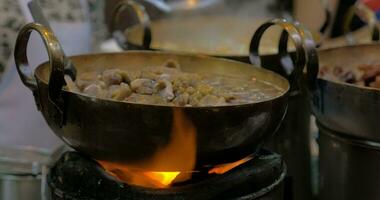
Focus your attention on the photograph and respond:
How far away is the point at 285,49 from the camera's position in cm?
175

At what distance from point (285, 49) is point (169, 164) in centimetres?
67

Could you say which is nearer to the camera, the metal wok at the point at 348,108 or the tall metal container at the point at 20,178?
the metal wok at the point at 348,108

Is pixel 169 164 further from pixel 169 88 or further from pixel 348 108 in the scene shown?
pixel 348 108

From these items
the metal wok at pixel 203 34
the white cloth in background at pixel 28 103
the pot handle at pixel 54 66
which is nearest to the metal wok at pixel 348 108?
the metal wok at pixel 203 34

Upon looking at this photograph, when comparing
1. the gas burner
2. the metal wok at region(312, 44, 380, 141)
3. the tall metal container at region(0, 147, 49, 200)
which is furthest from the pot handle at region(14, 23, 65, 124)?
the metal wok at region(312, 44, 380, 141)

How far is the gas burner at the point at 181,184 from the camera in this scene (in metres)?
1.27

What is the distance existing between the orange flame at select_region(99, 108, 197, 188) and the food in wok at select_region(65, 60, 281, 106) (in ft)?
0.33

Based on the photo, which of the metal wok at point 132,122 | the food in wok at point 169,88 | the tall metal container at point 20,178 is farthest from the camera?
the tall metal container at point 20,178

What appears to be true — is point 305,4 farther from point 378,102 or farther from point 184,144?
point 184,144

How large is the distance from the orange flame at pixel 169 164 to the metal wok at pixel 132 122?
0.01 metres

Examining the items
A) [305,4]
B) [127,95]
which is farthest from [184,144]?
[305,4]

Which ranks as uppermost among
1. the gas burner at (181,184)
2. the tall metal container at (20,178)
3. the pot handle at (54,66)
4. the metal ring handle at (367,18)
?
the pot handle at (54,66)

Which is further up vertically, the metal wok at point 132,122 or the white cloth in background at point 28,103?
the metal wok at point 132,122

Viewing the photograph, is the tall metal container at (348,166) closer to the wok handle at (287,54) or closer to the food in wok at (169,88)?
the wok handle at (287,54)
